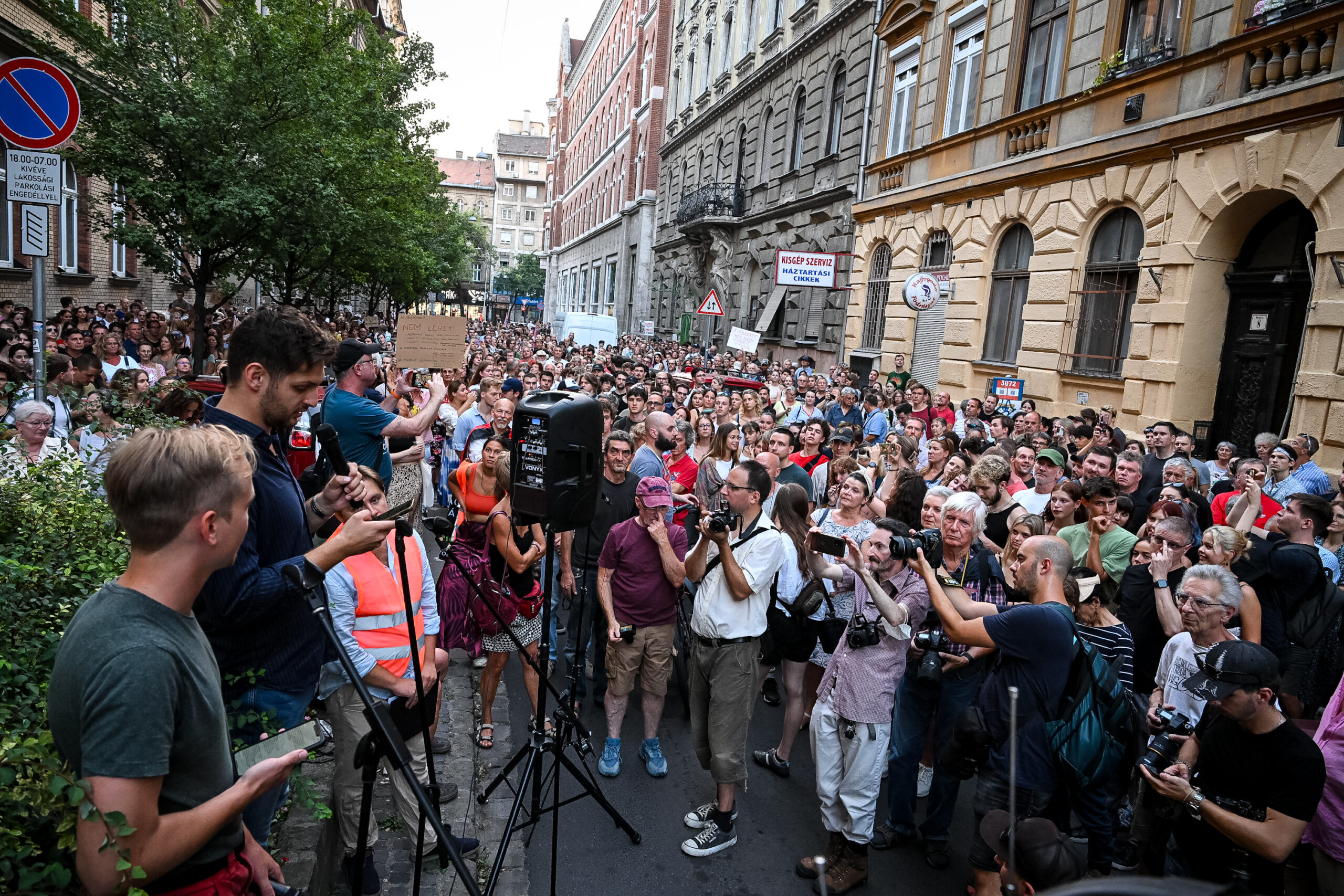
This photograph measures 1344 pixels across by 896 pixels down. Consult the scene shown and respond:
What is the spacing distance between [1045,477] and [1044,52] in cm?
1000

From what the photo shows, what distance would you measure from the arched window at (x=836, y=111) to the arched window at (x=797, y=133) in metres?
1.89

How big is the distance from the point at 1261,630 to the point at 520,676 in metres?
4.98

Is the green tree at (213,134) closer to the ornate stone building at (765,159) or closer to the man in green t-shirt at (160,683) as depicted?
the man in green t-shirt at (160,683)

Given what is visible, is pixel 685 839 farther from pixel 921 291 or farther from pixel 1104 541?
pixel 921 291

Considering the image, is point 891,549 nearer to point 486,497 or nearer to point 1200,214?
point 486,497

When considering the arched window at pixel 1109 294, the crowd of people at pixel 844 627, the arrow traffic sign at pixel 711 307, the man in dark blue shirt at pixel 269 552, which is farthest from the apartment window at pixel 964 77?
the man in dark blue shirt at pixel 269 552

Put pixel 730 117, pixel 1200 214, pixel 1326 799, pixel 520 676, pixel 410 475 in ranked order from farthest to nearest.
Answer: pixel 730 117, pixel 1200 214, pixel 410 475, pixel 520 676, pixel 1326 799

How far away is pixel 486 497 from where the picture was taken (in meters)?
5.70

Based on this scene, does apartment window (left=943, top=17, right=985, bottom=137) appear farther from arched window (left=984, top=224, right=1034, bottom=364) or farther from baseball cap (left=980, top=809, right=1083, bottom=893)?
baseball cap (left=980, top=809, right=1083, bottom=893)

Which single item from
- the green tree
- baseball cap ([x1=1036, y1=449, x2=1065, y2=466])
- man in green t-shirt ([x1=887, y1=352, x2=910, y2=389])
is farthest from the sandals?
man in green t-shirt ([x1=887, y1=352, x2=910, y2=389])

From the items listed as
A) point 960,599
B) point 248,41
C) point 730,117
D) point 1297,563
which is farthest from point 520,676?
point 730,117

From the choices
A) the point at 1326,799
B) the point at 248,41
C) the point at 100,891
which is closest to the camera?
the point at 100,891

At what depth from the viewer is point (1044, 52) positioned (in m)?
13.4

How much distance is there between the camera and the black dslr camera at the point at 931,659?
4012 mm
